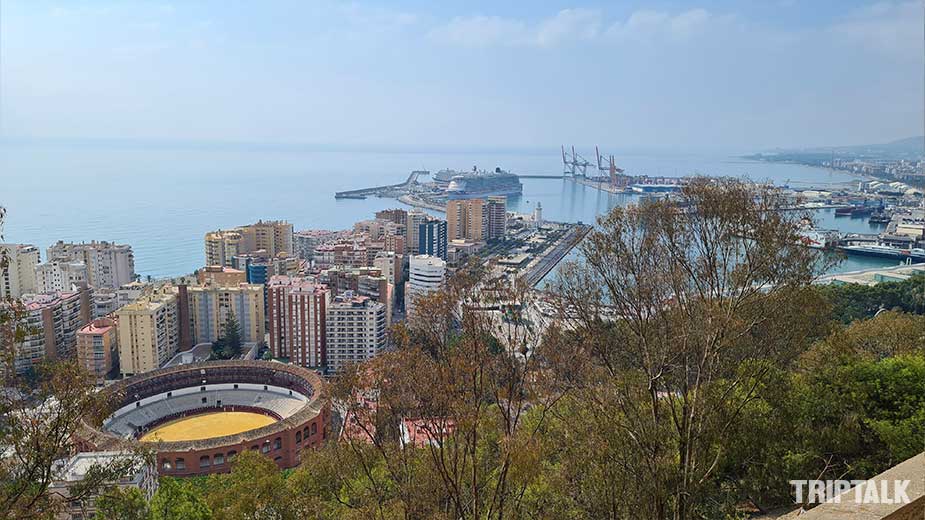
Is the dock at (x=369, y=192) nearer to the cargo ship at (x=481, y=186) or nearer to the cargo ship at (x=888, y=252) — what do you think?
the cargo ship at (x=481, y=186)

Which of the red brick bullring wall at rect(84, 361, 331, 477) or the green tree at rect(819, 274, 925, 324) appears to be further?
the green tree at rect(819, 274, 925, 324)

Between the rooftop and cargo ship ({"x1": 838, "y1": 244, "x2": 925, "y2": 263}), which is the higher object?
cargo ship ({"x1": 838, "y1": 244, "x2": 925, "y2": 263})

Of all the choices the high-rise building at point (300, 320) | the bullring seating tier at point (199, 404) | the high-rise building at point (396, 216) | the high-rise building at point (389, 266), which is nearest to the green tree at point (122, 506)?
the bullring seating tier at point (199, 404)

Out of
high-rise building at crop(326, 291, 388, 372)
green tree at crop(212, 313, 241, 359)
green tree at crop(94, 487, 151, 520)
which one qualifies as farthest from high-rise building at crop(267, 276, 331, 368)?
green tree at crop(94, 487, 151, 520)

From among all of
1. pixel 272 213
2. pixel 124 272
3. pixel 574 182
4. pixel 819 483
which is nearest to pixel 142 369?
pixel 124 272

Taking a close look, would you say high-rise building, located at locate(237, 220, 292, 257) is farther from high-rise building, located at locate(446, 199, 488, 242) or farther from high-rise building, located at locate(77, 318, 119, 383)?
high-rise building, located at locate(77, 318, 119, 383)

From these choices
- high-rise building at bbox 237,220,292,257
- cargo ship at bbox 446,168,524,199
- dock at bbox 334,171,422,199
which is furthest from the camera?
dock at bbox 334,171,422,199

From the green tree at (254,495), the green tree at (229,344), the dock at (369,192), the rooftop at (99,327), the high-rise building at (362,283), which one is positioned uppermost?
the dock at (369,192)
